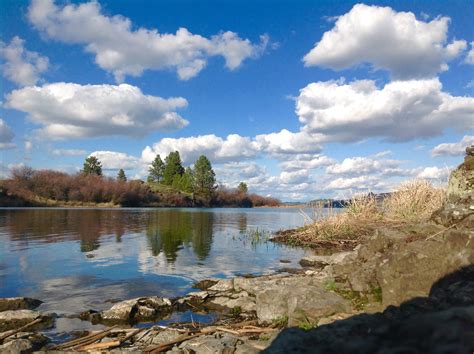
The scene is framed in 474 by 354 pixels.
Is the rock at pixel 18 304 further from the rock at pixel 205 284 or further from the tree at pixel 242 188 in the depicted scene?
the tree at pixel 242 188

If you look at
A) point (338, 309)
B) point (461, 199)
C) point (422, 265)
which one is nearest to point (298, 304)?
point (338, 309)

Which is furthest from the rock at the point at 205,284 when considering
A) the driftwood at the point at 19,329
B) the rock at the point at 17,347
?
the rock at the point at 17,347

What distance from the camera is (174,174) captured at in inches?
4791

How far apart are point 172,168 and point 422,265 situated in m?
119

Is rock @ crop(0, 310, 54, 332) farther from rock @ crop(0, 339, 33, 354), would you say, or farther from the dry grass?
the dry grass

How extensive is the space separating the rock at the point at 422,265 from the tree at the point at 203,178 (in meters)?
108

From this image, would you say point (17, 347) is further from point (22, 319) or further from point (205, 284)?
point (205, 284)

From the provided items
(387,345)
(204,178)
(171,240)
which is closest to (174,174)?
(204,178)

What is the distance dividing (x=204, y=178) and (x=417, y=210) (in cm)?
9493

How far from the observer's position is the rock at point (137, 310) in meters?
8.52

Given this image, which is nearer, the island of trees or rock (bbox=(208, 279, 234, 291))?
rock (bbox=(208, 279, 234, 291))

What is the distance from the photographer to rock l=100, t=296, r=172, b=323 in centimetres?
852

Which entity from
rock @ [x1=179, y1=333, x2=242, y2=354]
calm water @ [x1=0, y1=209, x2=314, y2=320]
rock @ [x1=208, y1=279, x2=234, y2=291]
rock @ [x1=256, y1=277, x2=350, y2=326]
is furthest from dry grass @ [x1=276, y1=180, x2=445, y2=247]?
rock @ [x1=179, y1=333, x2=242, y2=354]

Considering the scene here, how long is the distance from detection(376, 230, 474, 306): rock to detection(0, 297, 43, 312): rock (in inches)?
324
